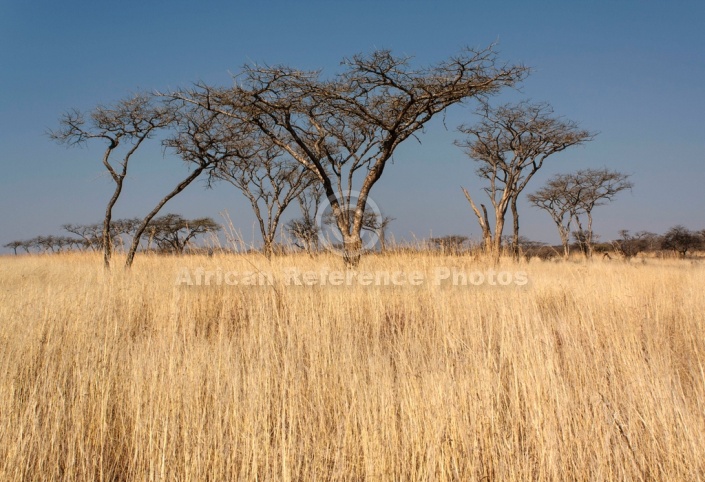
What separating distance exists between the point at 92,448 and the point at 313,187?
79.1ft

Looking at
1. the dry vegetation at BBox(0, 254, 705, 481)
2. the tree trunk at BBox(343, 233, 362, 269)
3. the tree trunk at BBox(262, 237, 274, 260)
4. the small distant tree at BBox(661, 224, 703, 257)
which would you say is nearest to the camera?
the dry vegetation at BBox(0, 254, 705, 481)

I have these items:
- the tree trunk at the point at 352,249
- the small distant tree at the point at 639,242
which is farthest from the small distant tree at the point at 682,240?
the tree trunk at the point at 352,249

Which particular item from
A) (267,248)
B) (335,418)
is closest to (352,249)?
(267,248)

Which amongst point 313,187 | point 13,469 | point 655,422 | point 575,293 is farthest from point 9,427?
point 313,187

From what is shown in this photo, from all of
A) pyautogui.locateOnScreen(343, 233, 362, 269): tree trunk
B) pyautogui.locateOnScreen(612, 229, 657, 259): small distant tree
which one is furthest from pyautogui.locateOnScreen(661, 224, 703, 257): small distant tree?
pyautogui.locateOnScreen(343, 233, 362, 269): tree trunk

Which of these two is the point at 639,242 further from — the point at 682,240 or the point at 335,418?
the point at 335,418

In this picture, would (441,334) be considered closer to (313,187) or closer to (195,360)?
(195,360)

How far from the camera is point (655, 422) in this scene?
6.99 ft

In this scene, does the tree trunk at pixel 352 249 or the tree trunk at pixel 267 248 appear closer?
the tree trunk at pixel 267 248

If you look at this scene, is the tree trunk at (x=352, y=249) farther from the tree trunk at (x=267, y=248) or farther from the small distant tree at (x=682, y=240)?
the small distant tree at (x=682, y=240)

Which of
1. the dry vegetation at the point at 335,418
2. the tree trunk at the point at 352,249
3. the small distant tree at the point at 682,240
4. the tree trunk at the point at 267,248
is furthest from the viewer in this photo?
the small distant tree at the point at 682,240

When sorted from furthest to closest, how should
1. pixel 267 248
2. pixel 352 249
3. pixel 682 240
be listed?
pixel 682 240 → pixel 352 249 → pixel 267 248

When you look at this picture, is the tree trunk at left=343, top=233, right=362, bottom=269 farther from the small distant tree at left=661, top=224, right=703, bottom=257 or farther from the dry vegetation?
the small distant tree at left=661, top=224, right=703, bottom=257

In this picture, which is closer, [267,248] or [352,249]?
[267,248]
